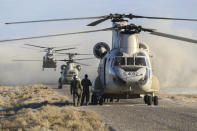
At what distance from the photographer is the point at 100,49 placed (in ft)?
86.9

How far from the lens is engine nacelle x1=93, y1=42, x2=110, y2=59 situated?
26.5 metres

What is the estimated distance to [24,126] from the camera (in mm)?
14805

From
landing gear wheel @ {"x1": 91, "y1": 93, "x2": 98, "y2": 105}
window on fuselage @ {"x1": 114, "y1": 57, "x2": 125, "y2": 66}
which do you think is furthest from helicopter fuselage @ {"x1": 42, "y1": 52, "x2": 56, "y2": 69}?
window on fuselage @ {"x1": 114, "y1": 57, "x2": 125, "y2": 66}

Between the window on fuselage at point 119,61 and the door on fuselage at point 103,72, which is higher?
the window on fuselage at point 119,61

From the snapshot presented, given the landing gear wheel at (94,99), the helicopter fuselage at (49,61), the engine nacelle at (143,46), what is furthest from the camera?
the helicopter fuselage at (49,61)

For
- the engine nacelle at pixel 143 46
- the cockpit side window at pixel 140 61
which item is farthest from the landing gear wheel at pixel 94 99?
the engine nacelle at pixel 143 46

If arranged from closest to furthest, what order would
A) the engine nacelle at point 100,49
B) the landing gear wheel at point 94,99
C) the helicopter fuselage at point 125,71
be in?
the helicopter fuselage at point 125,71 < the landing gear wheel at point 94,99 < the engine nacelle at point 100,49

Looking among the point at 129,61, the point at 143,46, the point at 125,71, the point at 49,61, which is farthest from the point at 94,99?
the point at 49,61

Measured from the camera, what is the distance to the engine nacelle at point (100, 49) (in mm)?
26453

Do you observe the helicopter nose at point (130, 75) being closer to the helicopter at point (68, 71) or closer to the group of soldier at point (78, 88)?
the group of soldier at point (78, 88)

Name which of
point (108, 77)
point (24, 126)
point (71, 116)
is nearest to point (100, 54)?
point (108, 77)

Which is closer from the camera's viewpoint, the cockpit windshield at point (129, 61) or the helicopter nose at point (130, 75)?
the helicopter nose at point (130, 75)

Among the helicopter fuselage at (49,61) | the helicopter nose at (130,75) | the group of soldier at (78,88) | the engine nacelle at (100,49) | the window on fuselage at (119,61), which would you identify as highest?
the helicopter fuselage at (49,61)

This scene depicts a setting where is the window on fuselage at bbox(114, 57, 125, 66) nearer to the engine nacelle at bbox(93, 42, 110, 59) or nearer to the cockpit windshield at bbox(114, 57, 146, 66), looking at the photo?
the cockpit windshield at bbox(114, 57, 146, 66)
